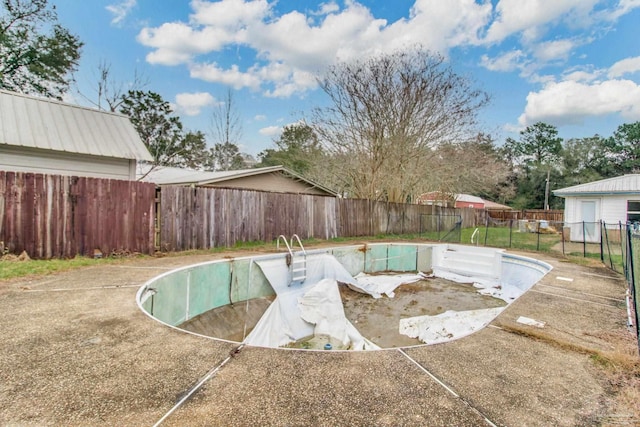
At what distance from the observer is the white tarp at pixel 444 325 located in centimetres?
536

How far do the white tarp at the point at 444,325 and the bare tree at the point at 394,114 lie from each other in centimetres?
918

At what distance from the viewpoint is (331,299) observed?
247 inches

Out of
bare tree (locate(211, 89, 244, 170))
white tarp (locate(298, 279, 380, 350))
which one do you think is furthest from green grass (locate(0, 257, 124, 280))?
bare tree (locate(211, 89, 244, 170))

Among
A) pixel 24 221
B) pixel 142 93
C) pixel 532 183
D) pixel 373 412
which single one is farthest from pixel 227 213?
pixel 532 183

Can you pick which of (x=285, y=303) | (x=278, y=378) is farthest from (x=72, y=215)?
(x=278, y=378)

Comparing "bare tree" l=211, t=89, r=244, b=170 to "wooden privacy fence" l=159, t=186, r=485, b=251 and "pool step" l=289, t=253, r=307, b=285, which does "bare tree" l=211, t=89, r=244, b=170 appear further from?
"pool step" l=289, t=253, r=307, b=285

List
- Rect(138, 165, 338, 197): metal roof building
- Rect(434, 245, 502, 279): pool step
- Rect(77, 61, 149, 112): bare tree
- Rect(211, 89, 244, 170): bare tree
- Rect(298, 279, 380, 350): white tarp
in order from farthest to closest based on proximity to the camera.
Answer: Rect(211, 89, 244, 170): bare tree
Rect(77, 61, 149, 112): bare tree
Rect(138, 165, 338, 197): metal roof building
Rect(434, 245, 502, 279): pool step
Rect(298, 279, 380, 350): white tarp

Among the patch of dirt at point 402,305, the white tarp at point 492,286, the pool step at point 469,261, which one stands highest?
the pool step at point 469,261

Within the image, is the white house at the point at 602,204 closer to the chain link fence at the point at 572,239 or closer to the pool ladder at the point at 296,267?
the chain link fence at the point at 572,239

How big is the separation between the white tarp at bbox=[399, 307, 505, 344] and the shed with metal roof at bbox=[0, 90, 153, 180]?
8.77 metres

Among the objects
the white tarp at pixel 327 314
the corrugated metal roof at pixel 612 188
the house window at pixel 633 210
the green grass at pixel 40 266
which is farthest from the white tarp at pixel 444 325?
the house window at pixel 633 210

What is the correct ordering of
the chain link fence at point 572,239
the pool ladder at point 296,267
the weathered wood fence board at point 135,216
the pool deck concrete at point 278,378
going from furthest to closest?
1. the pool ladder at point 296,267
2. the chain link fence at point 572,239
3. the weathered wood fence board at point 135,216
4. the pool deck concrete at point 278,378

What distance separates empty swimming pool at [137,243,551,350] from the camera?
532cm

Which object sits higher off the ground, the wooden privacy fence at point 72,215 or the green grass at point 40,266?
the wooden privacy fence at point 72,215
